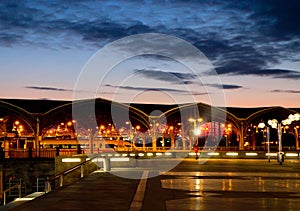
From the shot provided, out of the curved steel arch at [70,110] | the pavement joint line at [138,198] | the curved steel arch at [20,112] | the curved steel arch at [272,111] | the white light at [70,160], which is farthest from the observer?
the curved steel arch at [272,111]

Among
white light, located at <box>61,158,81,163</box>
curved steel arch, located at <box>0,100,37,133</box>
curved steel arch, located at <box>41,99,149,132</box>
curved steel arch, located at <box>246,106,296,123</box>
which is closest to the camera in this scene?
white light, located at <box>61,158,81,163</box>

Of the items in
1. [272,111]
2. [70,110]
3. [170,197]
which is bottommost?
[170,197]

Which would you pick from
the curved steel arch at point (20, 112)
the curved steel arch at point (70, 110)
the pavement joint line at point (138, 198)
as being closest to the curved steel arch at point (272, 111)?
the curved steel arch at point (70, 110)

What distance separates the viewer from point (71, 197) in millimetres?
17422

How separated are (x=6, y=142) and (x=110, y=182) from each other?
49.1 m

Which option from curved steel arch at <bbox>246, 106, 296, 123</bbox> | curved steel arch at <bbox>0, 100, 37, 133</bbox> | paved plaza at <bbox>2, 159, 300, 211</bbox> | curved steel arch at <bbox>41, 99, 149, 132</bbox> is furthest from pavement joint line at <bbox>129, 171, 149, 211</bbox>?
curved steel arch at <bbox>246, 106, 296, 123</bbox>

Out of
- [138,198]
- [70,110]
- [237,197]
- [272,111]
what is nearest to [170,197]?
[138,198]

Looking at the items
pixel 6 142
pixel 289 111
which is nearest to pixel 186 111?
pixel 289 111

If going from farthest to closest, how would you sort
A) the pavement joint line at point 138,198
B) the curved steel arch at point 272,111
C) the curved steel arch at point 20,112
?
1. the curved steel arch at point 272,111
2. the curved steel arch at point 20,112
3. the pavement joint line at point 138,198

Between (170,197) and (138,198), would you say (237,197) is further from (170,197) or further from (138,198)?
(138,198)

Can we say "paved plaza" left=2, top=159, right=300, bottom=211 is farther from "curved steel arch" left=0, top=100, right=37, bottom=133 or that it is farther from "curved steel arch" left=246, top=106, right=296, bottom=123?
"curved steel arch" left=246, top=106, right=296, bottom=123

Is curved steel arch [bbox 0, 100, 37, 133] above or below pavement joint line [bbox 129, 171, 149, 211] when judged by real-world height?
above

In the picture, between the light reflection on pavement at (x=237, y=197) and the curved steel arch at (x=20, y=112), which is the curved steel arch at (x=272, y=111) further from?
the light reflection on pavement at (x=237, y=197)

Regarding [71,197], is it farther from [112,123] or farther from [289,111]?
[112,123]
